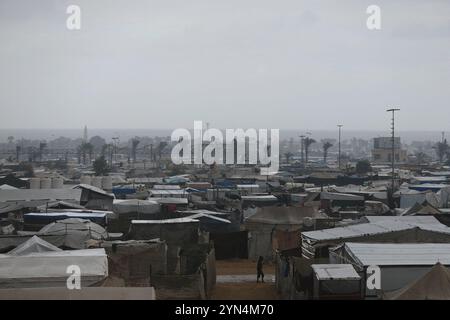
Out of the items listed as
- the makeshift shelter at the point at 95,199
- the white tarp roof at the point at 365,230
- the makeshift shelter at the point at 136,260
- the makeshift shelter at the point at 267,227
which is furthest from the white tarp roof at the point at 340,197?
the makeshift shelter at the point at 136,260

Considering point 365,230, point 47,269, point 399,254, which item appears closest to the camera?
point 47,269

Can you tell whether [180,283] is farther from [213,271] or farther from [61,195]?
[61,195]

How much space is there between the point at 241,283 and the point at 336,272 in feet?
12.7

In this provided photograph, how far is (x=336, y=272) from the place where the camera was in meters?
7.31

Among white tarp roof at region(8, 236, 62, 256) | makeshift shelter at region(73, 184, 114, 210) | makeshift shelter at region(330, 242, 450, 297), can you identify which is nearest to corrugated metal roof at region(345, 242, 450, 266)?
makeshift shelter at region(330, 242, 450, 297)

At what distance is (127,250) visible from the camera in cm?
890

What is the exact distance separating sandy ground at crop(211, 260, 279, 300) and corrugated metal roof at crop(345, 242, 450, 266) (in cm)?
192

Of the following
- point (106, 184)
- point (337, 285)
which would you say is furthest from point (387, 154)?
point (337, 285)

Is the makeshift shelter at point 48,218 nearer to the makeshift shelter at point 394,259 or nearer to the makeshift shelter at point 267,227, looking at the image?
the makeshift shelter at point 267,227

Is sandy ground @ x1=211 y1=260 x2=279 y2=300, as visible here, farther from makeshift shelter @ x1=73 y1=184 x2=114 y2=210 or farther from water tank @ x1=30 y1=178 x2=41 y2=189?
water tank @ x1=30 y1=178 x2=41 y2=189

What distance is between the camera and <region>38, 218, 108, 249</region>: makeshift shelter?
32.8 ft

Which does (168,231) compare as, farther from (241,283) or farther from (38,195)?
(38,195)
